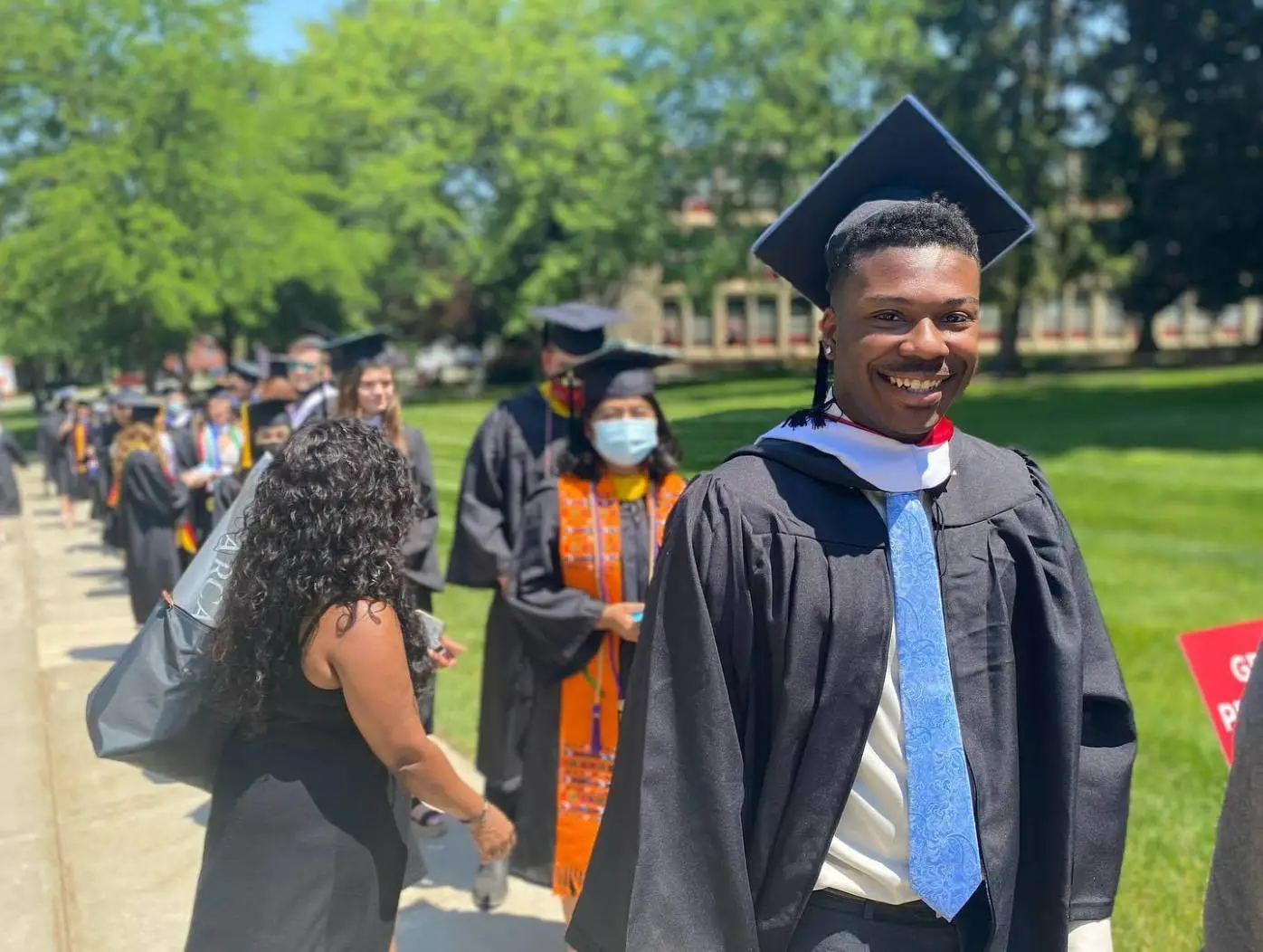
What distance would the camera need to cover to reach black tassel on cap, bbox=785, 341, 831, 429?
1.91 m

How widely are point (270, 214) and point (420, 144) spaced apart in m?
9.82

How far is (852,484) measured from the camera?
1.80m

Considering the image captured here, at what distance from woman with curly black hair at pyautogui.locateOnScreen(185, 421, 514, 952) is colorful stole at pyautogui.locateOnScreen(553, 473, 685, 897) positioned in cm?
99

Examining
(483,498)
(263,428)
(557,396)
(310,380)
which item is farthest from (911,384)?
(310,380)

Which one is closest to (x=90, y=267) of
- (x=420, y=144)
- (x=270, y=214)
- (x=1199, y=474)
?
(x=270, y=214)

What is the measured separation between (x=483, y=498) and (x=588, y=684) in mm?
979

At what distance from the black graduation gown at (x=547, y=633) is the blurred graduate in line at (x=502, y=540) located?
0.25m

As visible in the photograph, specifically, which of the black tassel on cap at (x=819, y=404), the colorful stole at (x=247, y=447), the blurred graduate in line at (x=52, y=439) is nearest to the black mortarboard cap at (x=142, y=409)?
the colorful stole at (x=247, y=447)

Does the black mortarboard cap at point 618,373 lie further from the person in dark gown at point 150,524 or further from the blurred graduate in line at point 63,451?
the blurred graduate in line at point 63,451

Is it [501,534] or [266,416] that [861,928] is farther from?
[266,416]

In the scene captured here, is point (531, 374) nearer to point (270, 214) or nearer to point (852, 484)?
point (270, 214)

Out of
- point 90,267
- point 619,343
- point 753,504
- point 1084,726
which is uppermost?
point 90,267

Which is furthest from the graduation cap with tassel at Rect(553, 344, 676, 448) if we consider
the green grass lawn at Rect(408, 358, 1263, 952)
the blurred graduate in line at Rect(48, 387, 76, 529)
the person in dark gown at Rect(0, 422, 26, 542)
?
the blurred graduate in line at Rect(48, 387, 76, 529)

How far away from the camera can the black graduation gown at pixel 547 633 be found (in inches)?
136
